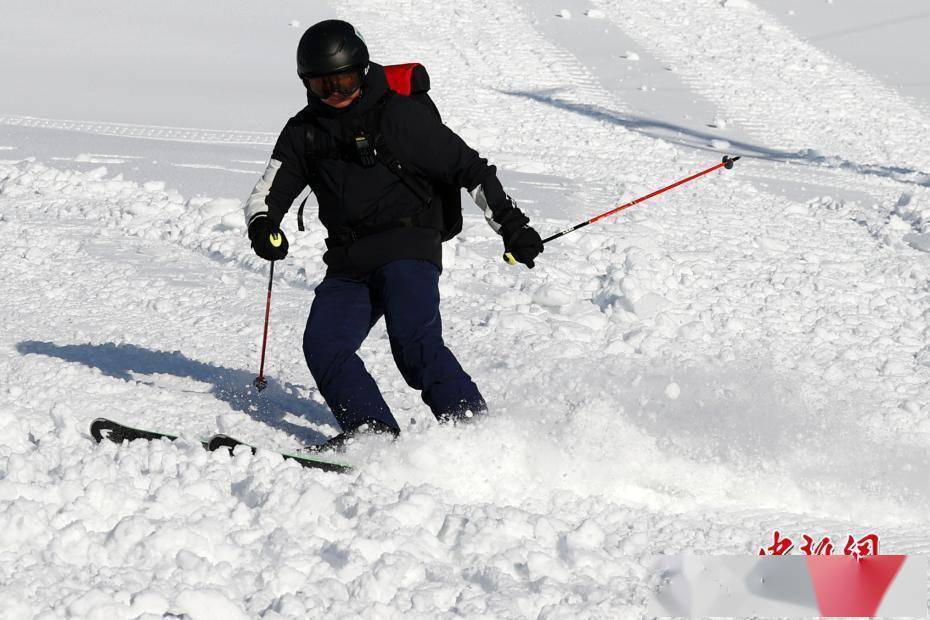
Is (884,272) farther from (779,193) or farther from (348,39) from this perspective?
(348,39)

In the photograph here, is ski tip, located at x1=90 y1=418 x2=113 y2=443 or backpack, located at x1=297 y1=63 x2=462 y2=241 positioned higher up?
backpack, located at x1=297 y1=63 x2=462 y2=241

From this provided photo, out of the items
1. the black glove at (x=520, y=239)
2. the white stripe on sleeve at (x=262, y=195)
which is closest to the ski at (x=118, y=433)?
the white stripe on sleeve at (x=262, y=195)

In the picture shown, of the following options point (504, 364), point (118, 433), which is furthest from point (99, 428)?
point (504, 364)

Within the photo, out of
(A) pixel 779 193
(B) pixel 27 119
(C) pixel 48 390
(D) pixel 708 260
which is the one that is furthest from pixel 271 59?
(C) pixel 48 390

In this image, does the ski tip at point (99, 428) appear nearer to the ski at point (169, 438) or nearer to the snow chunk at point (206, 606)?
the ski at point (169, 438)

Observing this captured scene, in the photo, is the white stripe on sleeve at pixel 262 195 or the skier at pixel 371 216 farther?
the white stripe on sleeve at pixel 262 195

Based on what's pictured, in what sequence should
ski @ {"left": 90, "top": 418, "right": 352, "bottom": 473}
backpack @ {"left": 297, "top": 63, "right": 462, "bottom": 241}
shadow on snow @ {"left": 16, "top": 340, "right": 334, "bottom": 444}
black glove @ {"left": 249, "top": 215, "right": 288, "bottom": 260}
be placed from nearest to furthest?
ski @ {"left": 90, "top": 418, "right": 352, "bottom": 473} < backpack @ {"left": 297, "top": 63, "right": 462, "bottom": 241} < black glove @ {"left": 249, "top": 215, "right": 288, "bottom": 260} < shadow on snow @ {"left": 16, "top": 340, "right": 334, "bottom": 444}

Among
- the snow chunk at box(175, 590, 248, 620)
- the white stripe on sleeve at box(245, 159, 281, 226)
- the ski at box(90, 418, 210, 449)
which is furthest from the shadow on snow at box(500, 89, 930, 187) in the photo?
the snow chunk at box(175, 590, 248, 620)

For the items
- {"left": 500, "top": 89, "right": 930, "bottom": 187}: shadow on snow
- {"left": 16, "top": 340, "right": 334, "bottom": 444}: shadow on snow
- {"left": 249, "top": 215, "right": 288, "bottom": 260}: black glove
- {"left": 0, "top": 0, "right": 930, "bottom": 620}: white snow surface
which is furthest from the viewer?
{"left": 500, "top": 89, "right": 930, "bottom": 187}: shadow on snow

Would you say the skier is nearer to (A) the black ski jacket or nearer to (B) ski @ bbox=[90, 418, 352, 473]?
(A) the black ski jacket

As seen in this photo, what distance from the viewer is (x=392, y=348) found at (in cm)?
420

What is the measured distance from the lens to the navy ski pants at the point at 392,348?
13.5 ft

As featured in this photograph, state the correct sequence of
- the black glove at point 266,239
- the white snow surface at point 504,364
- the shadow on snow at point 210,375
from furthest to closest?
the shadow on snow at point 210,375, the black glove at point 266,239, the white snow surface at point 504,364

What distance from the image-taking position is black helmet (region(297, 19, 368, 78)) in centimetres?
398
